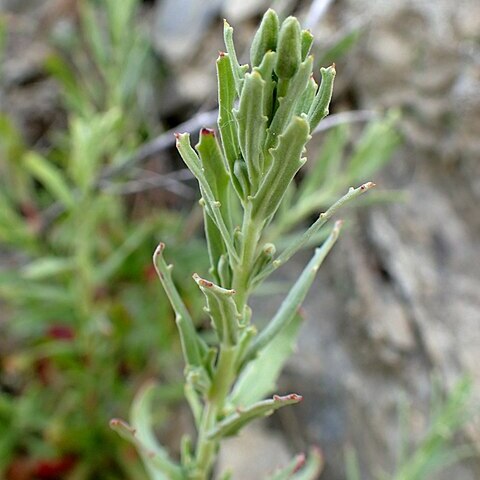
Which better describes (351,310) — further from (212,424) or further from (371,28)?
(212,424)

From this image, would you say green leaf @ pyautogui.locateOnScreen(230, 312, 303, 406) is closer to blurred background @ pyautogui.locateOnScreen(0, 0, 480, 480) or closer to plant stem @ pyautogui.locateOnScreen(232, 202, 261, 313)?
plant stem @ pyautogui.locateOnScreen(232, 202, 261, 313)

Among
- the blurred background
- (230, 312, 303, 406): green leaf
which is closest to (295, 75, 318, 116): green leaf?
(230, 312, 303, 406): green leaf

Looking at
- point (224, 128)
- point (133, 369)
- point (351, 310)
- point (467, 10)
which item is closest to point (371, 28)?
point (467, 10)

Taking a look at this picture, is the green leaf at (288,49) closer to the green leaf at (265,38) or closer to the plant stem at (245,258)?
the green leaf at (265,38)

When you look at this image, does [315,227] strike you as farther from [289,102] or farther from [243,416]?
[243,416]

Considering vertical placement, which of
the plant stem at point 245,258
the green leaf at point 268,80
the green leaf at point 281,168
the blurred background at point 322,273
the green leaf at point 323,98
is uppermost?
the green leaf at point 268,80

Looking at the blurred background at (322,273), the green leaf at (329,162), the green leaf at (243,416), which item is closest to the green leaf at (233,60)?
the green leaf at (243,416)
